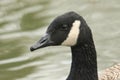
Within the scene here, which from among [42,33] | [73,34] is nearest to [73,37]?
[73,34]

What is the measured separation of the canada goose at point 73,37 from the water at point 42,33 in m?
2.34

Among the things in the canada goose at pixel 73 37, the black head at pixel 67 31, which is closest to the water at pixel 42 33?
the canada goose at pixel 73 37

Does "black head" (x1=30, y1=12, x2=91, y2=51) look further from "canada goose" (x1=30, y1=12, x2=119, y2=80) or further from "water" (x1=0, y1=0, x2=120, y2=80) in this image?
"water" (x1=0, y1=0, x2=120, y2=80)

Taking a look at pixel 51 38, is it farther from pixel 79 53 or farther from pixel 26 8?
pixel 26 8

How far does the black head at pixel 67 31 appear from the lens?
791 centimetres

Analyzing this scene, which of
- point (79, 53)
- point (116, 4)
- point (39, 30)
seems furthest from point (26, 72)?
point (116, 4)

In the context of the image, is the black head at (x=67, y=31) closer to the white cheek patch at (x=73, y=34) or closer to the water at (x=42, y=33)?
the white cheek patch at (x=73, y=34)

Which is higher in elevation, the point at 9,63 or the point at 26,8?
the point at 26,8

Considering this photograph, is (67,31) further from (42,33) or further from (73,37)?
(42,33)

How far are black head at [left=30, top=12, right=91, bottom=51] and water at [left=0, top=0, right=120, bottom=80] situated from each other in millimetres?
2616

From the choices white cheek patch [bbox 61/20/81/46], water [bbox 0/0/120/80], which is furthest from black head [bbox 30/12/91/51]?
water [bbox 0/0/120/80]

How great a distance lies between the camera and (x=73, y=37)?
26.0 feet

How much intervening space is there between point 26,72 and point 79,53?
9.40 ft

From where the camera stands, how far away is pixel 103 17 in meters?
13.3
